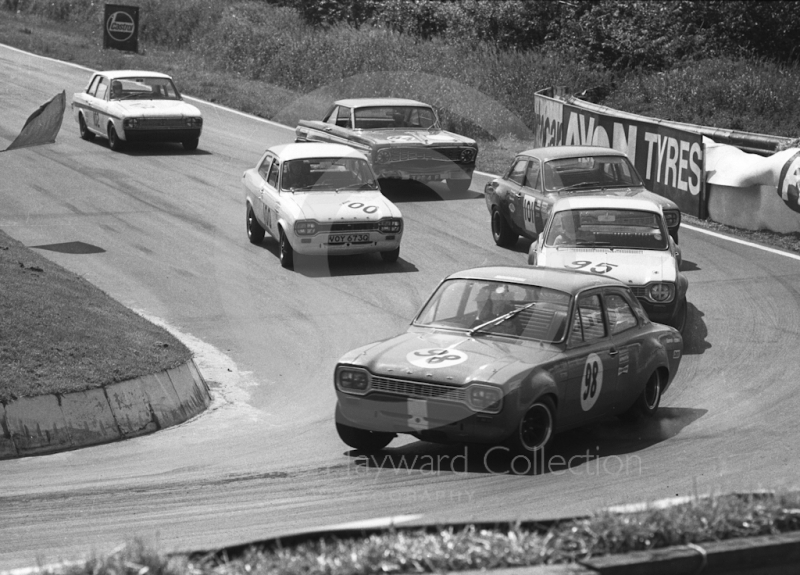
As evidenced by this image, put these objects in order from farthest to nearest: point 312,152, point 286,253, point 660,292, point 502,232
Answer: point 502,232 → point 312,152 → point 286,253 → point 660,292

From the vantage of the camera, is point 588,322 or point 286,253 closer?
point 588,322

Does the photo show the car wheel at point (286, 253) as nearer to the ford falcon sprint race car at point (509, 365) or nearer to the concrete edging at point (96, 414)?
the concrete edging at point (96, 414)

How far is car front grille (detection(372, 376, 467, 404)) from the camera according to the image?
7.23m

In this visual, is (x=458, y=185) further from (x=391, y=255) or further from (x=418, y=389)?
(x=418, y=389)

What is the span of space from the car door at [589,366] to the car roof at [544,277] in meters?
0.12

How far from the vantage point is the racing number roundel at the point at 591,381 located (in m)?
7.93

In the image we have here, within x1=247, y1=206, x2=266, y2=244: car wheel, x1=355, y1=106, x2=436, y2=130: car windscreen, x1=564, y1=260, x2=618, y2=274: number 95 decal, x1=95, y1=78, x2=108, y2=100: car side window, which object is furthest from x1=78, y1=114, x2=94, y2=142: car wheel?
x1=564, y1=260, x2=618, y2=274: number 95 decal

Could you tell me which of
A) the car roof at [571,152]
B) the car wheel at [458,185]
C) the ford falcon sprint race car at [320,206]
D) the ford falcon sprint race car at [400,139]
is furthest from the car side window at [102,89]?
the car roof at [571,152]

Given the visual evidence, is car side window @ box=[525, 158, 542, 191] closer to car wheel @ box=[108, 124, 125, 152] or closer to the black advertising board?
car wheel @ box=[108, 124, 125, 152]

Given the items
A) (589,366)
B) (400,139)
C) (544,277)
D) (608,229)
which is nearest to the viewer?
(589,366)

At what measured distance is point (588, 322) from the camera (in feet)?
27.3

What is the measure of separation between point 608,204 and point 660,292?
5.84 ft

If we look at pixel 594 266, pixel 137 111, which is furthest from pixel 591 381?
pixel 137 111

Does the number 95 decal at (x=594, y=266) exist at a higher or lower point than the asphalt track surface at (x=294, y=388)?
higher
